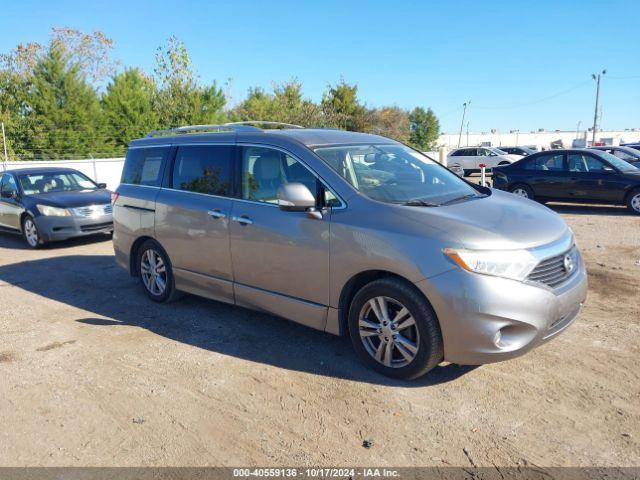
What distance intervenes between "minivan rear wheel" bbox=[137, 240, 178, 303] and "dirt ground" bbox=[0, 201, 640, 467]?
10.1 inches

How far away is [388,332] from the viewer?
4.02m

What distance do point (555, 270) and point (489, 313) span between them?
0.71 metres

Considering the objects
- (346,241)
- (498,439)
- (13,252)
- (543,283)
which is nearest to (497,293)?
(543,283)

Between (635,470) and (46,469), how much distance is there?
3340 mm

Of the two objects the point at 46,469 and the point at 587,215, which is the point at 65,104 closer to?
the point at 587,215

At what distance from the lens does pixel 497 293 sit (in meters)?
3.55

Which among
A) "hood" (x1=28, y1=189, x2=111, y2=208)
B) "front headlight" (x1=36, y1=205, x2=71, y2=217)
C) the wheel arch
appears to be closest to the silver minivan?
the wheel arch

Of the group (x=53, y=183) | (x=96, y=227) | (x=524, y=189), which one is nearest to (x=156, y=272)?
(x=96, y=227)

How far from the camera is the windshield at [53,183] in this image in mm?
10742

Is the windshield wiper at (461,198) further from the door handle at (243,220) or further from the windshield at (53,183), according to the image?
the windshield at (53,183)

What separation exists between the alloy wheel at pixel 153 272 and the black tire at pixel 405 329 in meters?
2.74

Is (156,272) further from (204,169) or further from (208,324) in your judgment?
(204,169)

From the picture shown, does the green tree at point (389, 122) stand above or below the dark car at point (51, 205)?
above

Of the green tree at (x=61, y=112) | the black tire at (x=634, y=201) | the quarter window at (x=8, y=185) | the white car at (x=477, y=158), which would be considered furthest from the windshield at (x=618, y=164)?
the green tree at (x=61, y=112)
